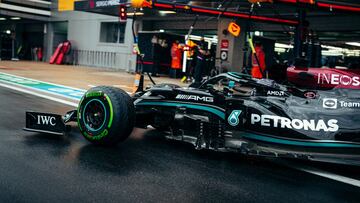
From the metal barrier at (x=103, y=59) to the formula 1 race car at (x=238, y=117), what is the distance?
64.3 ft

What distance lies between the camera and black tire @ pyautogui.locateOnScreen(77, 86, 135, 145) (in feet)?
15.0

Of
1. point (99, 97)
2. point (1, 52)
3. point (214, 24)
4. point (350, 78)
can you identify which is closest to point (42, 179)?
point (99, 97)

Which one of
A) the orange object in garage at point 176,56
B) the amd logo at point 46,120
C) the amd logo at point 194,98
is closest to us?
the amd logo at point 194,98

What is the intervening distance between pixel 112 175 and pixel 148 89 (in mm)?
1957

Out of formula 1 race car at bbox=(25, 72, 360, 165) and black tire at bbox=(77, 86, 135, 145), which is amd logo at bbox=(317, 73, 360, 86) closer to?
formula 1 race car at bbox=(25, 72, 360, 165)

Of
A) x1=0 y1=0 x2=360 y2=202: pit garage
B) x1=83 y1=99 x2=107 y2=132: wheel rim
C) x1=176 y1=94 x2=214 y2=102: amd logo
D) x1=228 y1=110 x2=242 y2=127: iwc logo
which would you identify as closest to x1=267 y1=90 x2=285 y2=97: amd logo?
x1=0 y1=0 x2=360 y2=202: pit garage

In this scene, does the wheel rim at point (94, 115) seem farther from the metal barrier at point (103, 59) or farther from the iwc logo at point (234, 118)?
the metal barrier at point (103, 59)

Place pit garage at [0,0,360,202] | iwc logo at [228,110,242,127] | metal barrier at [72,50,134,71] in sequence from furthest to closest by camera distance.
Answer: metal barrier at [72,50,134,71] < iwc logo at [228,110,242,127] < pit garage at [0,0,360,202]

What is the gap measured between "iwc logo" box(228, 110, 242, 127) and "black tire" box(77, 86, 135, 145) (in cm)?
111

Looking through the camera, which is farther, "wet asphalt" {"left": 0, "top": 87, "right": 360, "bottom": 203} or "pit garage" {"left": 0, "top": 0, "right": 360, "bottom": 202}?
"pit garage" {"left": 0, "top": 0, "right": 360, "bottom": 202}

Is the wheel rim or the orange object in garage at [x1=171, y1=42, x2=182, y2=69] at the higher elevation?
the orange object in garage at [x1=171, y1=42, x2=182, y2=69]

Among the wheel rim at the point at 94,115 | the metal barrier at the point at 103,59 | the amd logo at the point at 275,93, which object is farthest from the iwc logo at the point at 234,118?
the metal barrier at the point at 103,59

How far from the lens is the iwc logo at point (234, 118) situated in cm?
441

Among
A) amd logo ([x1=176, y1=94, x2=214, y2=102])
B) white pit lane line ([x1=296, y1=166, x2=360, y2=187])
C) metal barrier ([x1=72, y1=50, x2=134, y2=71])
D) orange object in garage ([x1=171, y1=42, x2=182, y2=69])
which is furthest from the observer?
metal barrier ([x1=72, y1=50, x2=134, y2=71])
